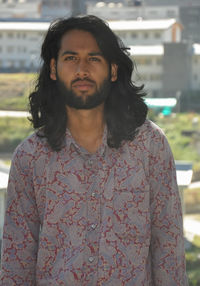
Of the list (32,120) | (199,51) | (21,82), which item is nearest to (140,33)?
(199,51)

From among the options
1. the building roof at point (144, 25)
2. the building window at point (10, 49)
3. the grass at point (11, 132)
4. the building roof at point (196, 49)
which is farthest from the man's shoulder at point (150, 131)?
the building roof at point (196, 49)

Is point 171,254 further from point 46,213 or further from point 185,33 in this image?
point 185,33

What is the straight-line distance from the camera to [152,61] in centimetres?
809

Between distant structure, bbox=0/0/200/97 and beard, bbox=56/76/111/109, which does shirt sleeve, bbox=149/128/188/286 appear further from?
distant structure, bbox=0/0/200/97

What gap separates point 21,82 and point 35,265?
5447mm

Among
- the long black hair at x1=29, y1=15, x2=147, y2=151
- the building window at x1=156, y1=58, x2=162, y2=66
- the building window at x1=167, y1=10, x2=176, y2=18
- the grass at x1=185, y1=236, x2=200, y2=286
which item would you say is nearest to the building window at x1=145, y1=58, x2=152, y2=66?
the building window at x1=156, y1=58, x2=162, y2=66

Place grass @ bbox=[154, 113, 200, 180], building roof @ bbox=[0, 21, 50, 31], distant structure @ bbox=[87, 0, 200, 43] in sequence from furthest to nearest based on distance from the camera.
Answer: distant structure @ bbox=[87, 0, 200, 43]
grass @ bbox=[154, 113, 200, 180]
building roof @ bbox=[0, 21, 50, 31]

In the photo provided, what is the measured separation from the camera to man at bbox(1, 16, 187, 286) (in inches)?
28.5

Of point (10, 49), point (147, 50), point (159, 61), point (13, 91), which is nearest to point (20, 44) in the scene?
point (10, 49)

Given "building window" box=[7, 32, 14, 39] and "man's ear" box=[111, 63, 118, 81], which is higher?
"man's ear" box=[111, 63, 118, 81]

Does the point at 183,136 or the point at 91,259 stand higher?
the point at 91,259

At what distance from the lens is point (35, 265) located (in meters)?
0.75

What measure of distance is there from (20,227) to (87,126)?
117 mm

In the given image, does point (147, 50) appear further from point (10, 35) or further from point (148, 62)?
point (10, 35)
